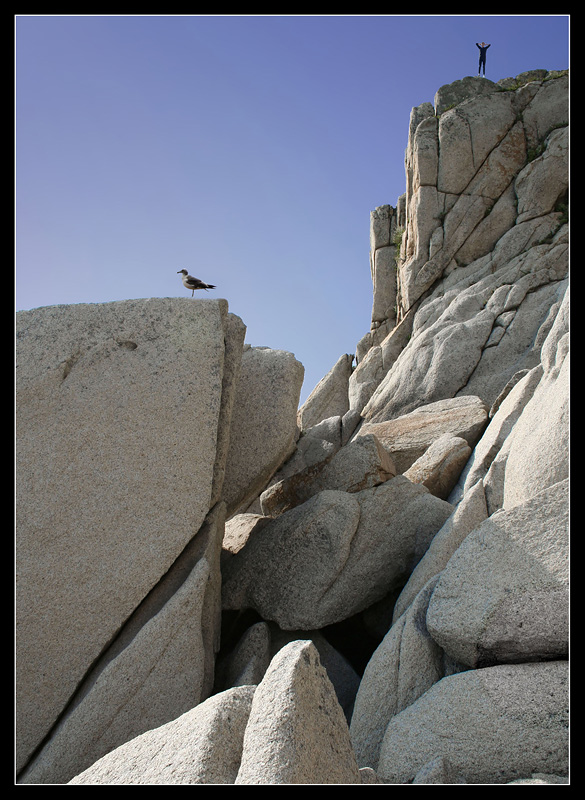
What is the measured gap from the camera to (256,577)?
10.9m

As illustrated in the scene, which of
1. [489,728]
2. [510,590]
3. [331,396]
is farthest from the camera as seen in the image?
[331,396]

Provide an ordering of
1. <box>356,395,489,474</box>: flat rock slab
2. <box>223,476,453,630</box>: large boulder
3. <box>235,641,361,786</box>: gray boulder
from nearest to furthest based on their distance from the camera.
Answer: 1. <box>235,641,361,786</box>: gray boulder
2. <box>223,476,453,630</box>: large boulder
3. <box>356,395,489,474</box>: flat rock slab

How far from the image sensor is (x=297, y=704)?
4699 mm

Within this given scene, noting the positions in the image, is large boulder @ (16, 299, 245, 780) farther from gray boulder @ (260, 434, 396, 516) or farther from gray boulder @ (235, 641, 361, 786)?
gray boulder @ (235, 641, 361, 786)

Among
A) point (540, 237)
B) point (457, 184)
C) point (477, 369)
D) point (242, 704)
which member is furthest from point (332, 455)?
point (457, 184)

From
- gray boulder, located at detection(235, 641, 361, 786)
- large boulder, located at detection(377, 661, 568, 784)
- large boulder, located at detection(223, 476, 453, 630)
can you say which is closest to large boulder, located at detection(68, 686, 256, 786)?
gray boulder, located at detection(235, 641, 361, 786)

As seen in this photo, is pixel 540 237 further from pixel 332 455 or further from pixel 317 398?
pixel 332 455

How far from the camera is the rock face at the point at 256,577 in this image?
5.79m

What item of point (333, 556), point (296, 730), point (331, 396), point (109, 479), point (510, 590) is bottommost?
point (296, 730)

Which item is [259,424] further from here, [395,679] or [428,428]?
[428,428]

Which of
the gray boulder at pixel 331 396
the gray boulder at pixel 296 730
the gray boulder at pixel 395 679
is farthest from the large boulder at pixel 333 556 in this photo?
the gray boulder at pixel 331 396

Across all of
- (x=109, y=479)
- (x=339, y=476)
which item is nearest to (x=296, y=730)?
(x=109, y=479)

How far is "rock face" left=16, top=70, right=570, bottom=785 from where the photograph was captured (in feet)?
19.0

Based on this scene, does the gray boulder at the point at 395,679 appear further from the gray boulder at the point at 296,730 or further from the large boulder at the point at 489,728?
the gray boulder at the point at 296,730
